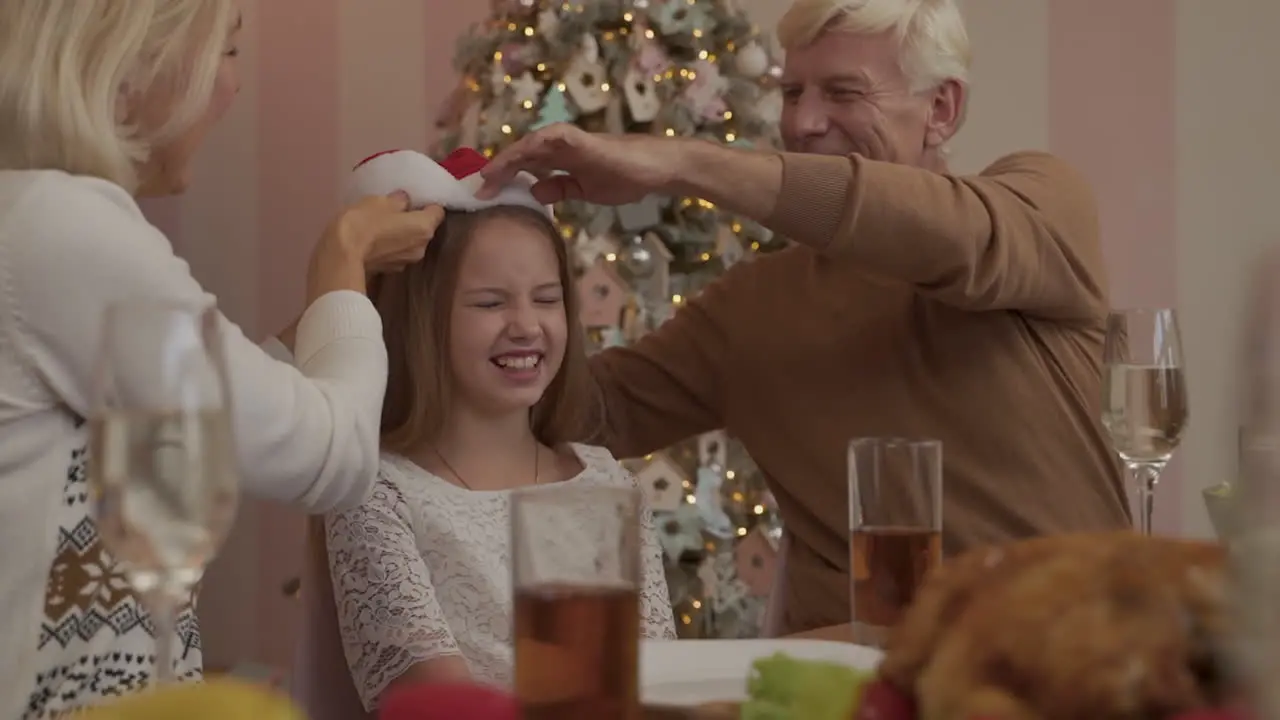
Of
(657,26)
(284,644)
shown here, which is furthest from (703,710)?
(284,644)

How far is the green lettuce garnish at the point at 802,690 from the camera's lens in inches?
28.2

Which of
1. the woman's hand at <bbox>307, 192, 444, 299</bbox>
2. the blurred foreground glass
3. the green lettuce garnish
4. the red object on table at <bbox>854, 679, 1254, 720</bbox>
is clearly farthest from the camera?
the woman's hand at <bbox>307, 192, 444, 299</bbox>

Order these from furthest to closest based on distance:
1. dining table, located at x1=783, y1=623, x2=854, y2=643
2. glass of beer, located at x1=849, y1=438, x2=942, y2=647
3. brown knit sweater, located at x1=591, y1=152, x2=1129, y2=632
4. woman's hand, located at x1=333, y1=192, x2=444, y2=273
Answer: brown knit sweater, located at x1=591, y1=152, x2=1129, y2=632
woman's hand, located at x1=333, y1=192, x2=444, y2=273
dining table, located at x1=783, y1=623, x2=854, y2=643
glass of beer, located at x1=849, y1=438, x2=942, y2=647

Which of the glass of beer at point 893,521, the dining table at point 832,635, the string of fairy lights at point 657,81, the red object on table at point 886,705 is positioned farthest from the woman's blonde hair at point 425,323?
the red object on table at point 886,705

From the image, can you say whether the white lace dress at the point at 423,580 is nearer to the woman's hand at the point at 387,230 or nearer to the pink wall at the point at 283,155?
the woman's hand at the point at 387,230

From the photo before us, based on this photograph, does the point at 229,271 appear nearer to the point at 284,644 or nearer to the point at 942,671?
the point at 284,644

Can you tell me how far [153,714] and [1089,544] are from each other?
360 millimetres

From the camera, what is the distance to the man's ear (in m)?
2.37

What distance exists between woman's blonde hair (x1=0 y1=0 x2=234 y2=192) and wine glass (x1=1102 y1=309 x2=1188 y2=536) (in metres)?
0.99

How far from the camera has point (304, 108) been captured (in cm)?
405

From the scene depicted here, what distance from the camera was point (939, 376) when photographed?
214 cm

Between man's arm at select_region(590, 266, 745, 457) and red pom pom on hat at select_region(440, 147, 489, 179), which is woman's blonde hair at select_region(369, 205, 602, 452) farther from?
man's arm at select_region(590, 266, 745, 457)

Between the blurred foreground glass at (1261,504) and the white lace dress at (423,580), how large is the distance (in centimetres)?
129

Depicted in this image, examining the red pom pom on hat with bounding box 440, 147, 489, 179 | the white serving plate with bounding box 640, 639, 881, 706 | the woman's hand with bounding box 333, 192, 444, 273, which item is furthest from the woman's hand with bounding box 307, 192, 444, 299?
the white serving plate with bounding box 640, 639, 881, 706
